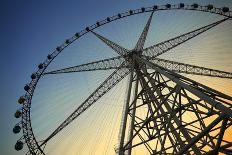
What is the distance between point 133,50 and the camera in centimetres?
2095

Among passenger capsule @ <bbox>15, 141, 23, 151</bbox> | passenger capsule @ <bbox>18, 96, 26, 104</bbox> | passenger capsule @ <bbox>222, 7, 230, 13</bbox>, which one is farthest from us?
passenger capsule @ <bbox>222, 7, 230, 13</bbox>

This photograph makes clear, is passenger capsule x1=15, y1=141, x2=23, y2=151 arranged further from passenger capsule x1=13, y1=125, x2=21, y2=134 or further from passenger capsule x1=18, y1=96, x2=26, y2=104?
passenger capsule x1=18, y1=96, x2=26, y2=104

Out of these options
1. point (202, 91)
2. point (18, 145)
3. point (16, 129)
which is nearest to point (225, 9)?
point (202, 91)

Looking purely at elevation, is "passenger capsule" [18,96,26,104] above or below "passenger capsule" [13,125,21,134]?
above

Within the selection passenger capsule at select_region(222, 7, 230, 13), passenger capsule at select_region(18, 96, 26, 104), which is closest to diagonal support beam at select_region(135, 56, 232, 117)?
passenger capsule at select_region(18, 96, 26, 104)

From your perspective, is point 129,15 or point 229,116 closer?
point 229,116

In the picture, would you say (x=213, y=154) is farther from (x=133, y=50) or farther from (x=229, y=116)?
(x=133, y=50)

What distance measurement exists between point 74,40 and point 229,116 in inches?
885

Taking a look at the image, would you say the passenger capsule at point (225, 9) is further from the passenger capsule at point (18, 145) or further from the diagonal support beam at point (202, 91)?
the passenger capsule at point (18, 145)

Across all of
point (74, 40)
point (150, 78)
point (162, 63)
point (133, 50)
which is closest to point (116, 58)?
point (133, 50)

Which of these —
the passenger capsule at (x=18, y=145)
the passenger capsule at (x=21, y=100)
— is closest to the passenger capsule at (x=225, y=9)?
the passenger capsule at (x=21, y=100)

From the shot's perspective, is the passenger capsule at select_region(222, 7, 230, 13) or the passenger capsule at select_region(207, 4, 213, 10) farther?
the passenger capsule at select_region(222, 7, 230, 13)

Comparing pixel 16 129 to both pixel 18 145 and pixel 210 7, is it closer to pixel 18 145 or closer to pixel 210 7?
pixel 18 145

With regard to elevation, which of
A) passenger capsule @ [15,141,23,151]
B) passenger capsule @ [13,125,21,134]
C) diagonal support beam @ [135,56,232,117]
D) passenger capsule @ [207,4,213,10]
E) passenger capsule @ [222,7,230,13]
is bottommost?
passenger capsule @ [15,141,23,151]
